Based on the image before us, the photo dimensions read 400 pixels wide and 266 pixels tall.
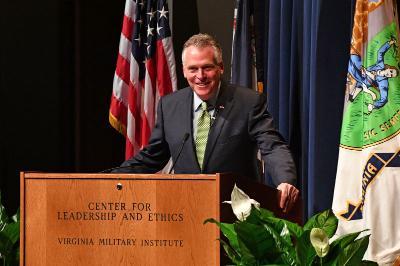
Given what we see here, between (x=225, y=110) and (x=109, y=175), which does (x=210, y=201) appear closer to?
(x=109, y=175)

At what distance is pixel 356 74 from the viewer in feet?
13.1

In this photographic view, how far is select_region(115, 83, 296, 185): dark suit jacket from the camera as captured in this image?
356 cm

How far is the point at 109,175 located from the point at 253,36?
3.03 meters

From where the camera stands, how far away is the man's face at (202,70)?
361 cm

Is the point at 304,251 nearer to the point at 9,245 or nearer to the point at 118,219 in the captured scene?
the point at 118,219

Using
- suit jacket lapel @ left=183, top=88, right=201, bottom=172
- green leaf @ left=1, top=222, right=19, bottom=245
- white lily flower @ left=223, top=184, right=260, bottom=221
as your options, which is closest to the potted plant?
green leaf @ left=1, top=222, right=19, bottom=245

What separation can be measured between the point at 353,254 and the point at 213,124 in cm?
152

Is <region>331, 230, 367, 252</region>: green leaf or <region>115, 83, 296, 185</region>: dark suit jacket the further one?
<region>115, 83, 296, 185</region>: dark suit jacket

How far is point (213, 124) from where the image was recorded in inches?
142

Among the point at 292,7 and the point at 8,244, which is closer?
the point at 8,244

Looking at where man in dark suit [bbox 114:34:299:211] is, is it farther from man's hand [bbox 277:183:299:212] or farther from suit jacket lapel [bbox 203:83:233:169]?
man's hand [bbox 277:183:299:212]

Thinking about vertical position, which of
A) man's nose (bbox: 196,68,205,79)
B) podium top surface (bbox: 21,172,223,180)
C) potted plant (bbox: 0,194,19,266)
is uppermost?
man's nose (bbox: 196,68,205,79)

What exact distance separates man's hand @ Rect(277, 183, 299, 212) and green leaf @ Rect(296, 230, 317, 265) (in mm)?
837

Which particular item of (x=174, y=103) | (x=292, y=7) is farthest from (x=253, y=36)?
(x=174, y=103)
